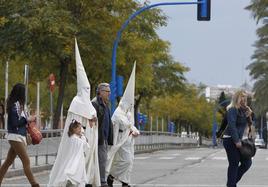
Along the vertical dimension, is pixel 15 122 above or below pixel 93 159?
above

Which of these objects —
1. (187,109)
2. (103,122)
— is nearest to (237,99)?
(103,122)

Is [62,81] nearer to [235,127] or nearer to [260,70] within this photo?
[235,127]

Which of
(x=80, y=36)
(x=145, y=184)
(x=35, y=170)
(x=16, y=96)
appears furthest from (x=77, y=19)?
(x=16, y=96)

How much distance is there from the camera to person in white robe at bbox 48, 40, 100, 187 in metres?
14.1

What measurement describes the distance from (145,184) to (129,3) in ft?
53.9

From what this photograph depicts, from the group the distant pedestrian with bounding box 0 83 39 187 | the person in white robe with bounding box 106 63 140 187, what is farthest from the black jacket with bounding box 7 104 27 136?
the person in white robe with bounding box 106 63 140 187

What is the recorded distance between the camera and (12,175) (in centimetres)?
2025

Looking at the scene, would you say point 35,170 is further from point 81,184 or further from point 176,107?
point 176,107

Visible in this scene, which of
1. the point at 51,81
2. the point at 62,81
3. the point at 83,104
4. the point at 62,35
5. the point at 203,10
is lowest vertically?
the point at 83,104

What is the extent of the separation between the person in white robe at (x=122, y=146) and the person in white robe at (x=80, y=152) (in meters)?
1.70

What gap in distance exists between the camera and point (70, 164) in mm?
14188

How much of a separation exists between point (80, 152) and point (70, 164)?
10.4 inches

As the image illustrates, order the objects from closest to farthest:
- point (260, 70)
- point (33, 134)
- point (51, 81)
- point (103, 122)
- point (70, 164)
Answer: point (70, 164)
point (103, 122)
point (33, 134)
point (51, 81)
point (260, 70)

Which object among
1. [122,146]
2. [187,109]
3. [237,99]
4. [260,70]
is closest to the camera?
[237,99]
